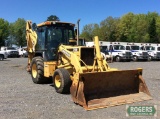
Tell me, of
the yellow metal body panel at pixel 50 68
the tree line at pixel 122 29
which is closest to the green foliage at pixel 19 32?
the tree line at pixel 122 29

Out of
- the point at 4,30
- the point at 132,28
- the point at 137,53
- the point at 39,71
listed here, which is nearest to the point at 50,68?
the point at 39,71

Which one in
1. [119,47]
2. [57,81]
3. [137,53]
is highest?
[119,47]

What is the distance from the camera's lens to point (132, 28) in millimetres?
86250

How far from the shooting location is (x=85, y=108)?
790cm

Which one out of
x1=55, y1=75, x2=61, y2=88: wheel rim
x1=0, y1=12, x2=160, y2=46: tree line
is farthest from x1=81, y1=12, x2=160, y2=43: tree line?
x1=55, y1=75, x2=61, y2=88: wheel rim

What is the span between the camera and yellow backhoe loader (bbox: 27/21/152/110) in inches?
335

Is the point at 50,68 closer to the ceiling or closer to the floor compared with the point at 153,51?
closer to the floor

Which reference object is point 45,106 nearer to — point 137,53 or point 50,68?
point 50,68

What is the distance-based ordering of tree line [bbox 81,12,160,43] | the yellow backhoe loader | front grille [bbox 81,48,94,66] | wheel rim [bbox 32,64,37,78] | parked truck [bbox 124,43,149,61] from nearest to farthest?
the yellow backhoe loader → front grille [bbox 81,48,94,66] → wheel rim [bbox 32,64,37,78] → parked truck [bbox 124,43,149,61] → tree line [bbox 81,12,160,43]

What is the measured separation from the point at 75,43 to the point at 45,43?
135cm

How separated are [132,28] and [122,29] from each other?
4.02 metres

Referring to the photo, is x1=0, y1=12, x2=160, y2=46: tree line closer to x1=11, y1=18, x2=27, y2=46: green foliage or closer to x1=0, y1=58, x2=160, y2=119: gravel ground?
x1=11, y1=18, x2=27, y2=46: green foliage

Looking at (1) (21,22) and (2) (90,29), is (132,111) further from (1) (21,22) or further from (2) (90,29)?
(2) (90,29)

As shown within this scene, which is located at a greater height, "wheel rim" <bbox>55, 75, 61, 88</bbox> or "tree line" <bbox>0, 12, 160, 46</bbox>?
"tree line" <bbox>0, 12, 160, 46</bbox>
